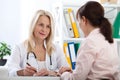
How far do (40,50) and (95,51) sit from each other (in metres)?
1.04

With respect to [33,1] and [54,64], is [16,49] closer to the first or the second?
[54,64]

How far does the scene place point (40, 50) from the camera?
8.24 feet

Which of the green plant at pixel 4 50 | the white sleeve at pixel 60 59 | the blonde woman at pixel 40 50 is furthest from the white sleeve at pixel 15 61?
the green plant at pixel 4 50

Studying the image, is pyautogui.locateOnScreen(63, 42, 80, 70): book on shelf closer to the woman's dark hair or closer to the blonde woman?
the blonde woman

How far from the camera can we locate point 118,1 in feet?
11.4

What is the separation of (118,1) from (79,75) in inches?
85.8

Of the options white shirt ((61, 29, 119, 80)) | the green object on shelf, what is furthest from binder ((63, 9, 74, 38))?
white shirt ((61, 29, 119, 80))

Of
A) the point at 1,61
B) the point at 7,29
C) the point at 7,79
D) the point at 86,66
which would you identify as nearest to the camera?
the point at 7,79

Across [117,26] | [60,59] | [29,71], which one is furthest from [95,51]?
[117,26]

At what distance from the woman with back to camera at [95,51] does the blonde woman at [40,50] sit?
2.61 ft

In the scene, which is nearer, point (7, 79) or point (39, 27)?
point (7, 79)

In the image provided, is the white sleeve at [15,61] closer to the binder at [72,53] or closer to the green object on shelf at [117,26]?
the binder at [72,53]

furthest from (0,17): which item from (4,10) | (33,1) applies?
(33,1)

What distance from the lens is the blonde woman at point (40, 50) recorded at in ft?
7.89
